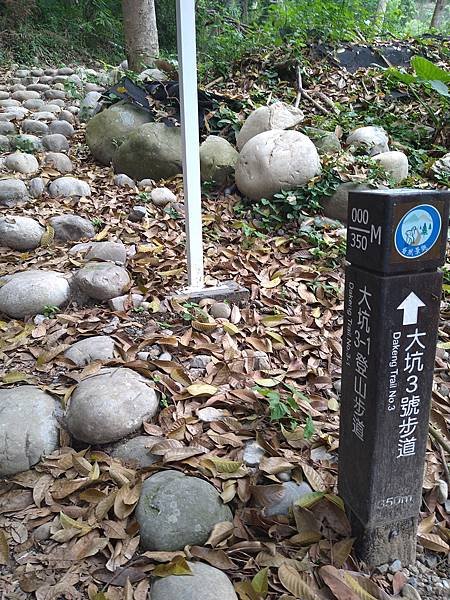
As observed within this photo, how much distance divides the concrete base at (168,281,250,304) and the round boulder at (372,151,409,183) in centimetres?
207

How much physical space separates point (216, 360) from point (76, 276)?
1.10m

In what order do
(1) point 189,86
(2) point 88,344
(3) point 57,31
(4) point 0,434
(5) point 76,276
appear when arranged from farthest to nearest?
1. (3) point 57,31
2. (5) point 76,276
3. (1) point 189,86
4. (2) point 88,344
5. (4) point 0,434

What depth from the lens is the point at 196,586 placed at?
152 centimetres

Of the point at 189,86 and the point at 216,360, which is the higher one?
the point at 189,86

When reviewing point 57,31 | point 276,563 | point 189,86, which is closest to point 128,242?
point 189,86

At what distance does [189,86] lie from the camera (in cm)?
280

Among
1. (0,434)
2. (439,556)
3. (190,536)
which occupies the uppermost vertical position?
(0,434)

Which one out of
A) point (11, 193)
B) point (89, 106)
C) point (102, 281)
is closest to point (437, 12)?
point (89, 106)

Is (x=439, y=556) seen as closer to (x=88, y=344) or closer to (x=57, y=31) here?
(x=88, y=344)

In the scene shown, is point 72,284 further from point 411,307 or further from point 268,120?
point 268,120

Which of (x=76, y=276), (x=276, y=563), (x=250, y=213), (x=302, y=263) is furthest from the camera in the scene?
(x=250, y=213)

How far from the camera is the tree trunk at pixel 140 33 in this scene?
23.8ft

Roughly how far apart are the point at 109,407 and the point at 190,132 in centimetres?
165

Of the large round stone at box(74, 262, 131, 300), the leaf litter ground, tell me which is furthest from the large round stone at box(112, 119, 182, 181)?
the large round stone at box(74, 262, 131, 300)
